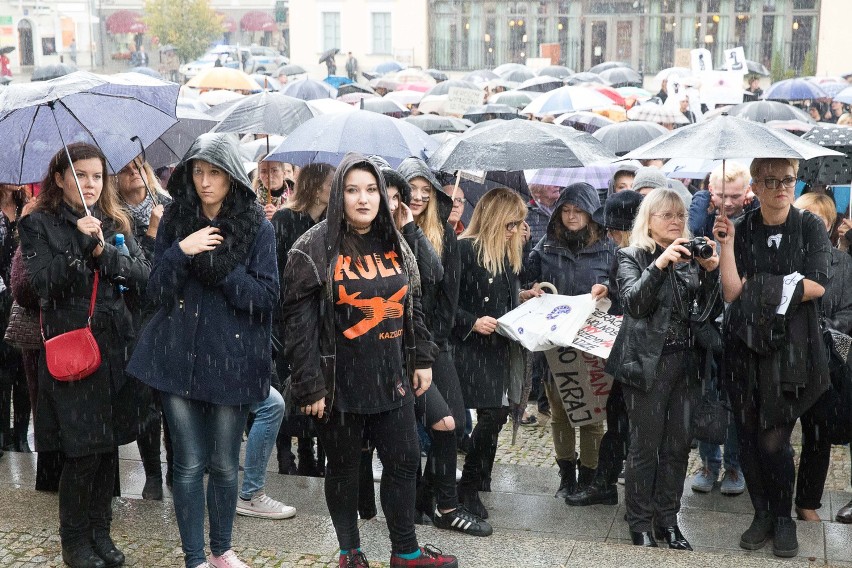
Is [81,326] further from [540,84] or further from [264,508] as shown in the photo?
[540,84]

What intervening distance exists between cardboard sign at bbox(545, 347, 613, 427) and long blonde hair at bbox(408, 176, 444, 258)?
3.27 feet

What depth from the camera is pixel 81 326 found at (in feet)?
14.8

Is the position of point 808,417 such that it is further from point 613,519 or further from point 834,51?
point 834,51

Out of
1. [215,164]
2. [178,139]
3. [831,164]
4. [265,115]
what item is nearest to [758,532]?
[831,164]

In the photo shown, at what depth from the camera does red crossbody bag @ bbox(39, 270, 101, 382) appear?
4.40m

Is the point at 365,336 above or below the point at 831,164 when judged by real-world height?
below

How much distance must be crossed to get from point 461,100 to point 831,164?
9998 millimetres

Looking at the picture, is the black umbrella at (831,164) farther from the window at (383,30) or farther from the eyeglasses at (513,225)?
the window at (383,30)

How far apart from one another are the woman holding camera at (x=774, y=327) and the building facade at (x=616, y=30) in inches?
1740

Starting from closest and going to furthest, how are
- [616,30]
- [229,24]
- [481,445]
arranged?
[481,445], [616,30], [229,24]

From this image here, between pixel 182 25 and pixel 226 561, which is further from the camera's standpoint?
pixel 182 25

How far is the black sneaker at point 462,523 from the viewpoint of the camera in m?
5.11

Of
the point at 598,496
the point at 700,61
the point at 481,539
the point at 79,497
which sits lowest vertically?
the point at 598,496

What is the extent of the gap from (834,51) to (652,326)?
148 feet
